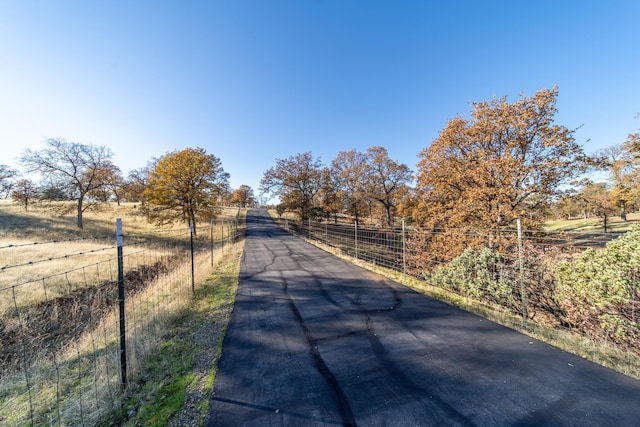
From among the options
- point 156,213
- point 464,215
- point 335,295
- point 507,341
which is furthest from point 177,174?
point 507,341

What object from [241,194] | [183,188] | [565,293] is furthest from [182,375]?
[241,194]

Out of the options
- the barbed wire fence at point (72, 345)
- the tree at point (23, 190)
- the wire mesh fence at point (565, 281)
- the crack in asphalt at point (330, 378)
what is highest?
the tree at point (23, 190)

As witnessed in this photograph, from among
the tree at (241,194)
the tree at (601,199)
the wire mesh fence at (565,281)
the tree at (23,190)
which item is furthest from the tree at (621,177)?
the tree at (241,194)

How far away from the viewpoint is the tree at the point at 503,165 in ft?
30.7

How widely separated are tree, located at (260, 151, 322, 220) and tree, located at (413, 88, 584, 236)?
1513 centimetres

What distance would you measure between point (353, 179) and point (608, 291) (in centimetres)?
2182

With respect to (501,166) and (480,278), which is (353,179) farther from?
(480,278)

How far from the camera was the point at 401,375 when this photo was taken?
8.32ft

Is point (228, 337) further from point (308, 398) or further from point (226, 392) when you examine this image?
point (308, 398)

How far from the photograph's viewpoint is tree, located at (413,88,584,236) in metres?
9.34

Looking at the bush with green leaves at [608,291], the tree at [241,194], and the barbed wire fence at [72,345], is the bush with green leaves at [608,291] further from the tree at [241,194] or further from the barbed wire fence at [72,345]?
the tree at [241,194]

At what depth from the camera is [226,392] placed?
7.76 ft

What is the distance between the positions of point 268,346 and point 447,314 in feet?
10.2

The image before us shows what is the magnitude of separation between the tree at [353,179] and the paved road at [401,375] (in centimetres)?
1960
